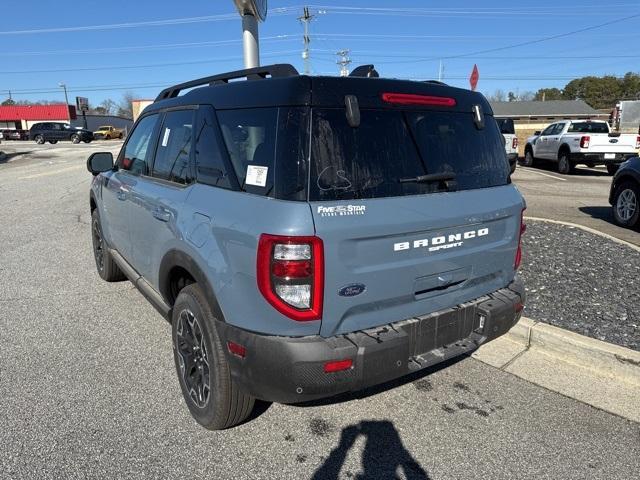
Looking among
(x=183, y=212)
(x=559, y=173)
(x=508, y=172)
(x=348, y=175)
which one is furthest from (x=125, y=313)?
(x=559, y=173)

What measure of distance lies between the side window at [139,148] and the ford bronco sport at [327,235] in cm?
73

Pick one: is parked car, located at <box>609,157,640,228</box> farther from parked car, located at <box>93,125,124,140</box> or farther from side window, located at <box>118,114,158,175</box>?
parked car, located at <box>93,125,124,140</box>

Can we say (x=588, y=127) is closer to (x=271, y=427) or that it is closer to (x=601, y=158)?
(x=601, y=158)

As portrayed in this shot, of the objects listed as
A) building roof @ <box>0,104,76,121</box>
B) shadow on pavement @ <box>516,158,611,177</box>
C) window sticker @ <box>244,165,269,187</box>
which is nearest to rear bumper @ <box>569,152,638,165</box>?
shadow on pavement @ <box>516,158,611,177</box>

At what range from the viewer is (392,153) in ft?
8.15

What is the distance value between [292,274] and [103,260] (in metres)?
3.84

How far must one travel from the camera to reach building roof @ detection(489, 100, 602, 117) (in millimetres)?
85250

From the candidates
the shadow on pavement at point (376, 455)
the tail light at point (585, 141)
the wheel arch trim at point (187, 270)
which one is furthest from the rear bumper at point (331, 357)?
the tail light at point (585, 141)

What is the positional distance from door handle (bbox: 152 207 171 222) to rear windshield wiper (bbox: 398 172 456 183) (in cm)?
149

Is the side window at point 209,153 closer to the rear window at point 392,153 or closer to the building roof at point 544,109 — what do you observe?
the rear window at point 392,153

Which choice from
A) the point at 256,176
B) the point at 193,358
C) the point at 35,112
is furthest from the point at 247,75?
the point at 35,112

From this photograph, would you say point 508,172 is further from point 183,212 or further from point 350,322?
point 183,212

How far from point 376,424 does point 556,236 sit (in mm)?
4891

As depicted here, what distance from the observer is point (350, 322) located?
2365 mm
